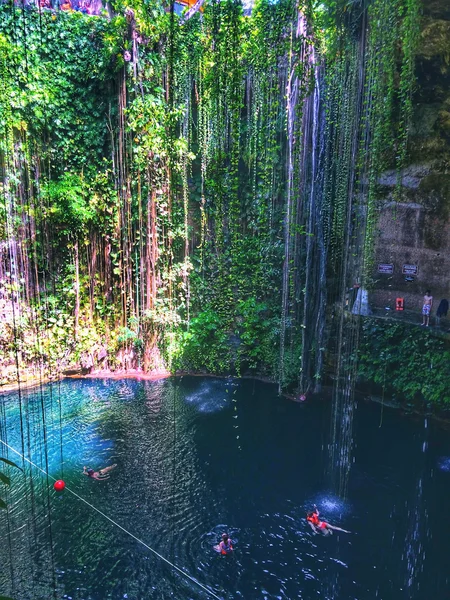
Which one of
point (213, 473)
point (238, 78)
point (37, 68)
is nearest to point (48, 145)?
point (37, 68)

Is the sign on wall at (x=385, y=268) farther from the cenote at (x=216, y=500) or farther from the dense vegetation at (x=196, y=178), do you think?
the cenote at (x=216, y=500)

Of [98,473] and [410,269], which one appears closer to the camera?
[98,473]

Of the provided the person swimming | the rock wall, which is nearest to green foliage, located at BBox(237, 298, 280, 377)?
the rock wall

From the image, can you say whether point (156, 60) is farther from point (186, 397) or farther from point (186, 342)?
point (186, 397)

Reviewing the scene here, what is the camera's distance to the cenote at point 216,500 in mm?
4707

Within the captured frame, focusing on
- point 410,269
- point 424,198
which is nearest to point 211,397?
point 410,269

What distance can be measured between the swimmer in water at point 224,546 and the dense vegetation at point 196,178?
373cm

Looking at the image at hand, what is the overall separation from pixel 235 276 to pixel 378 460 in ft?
14.8

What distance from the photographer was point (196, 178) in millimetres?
10070

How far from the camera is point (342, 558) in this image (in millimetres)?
4977

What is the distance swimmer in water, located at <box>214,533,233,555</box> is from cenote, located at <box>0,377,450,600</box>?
0.06 m

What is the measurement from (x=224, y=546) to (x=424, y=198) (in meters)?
6.20

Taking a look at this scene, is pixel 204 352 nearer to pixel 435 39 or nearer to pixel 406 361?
pixel 406 361

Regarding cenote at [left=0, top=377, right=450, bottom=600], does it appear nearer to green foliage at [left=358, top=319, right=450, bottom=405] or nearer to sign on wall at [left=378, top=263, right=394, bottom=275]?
green foliage at [left=358, top=319, right=450, bottom=405]
